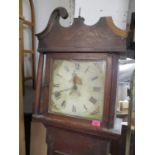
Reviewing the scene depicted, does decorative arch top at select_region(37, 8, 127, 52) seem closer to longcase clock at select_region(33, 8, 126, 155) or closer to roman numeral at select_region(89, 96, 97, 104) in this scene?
longcase clock at select_region(33, 8, 126, 155)

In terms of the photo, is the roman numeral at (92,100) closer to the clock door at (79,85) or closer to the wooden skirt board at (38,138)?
the clock door at (79,85)

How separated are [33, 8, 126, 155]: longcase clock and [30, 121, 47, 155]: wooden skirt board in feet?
0.60

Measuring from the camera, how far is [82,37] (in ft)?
2.61

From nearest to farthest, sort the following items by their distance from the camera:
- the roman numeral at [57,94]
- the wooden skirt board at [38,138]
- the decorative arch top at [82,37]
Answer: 1. the decorative arch top at [82,37]
2. the roman numeral at [57,94]
3. the wooden skirt board at [38,138]

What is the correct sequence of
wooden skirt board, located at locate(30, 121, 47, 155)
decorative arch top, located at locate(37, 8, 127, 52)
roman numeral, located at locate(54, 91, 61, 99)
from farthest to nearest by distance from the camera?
wooden skirt board, located at locate(30, 121, 47, 155), roman numeral, located at locate(54, 91, 61, 99), decorative arch top, located at locate(37, 8, 127, 52)

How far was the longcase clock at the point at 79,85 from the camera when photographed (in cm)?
76

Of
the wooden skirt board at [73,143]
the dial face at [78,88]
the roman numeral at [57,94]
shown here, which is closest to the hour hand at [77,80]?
the dial face at [78,88]

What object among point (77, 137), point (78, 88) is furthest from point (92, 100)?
point (77, 137)

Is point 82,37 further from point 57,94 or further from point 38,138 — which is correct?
point 38,138

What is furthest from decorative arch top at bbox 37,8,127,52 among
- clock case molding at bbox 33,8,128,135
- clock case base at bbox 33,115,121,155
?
clock case base at bbox 33,115,121,155

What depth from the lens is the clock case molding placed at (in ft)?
2.47
